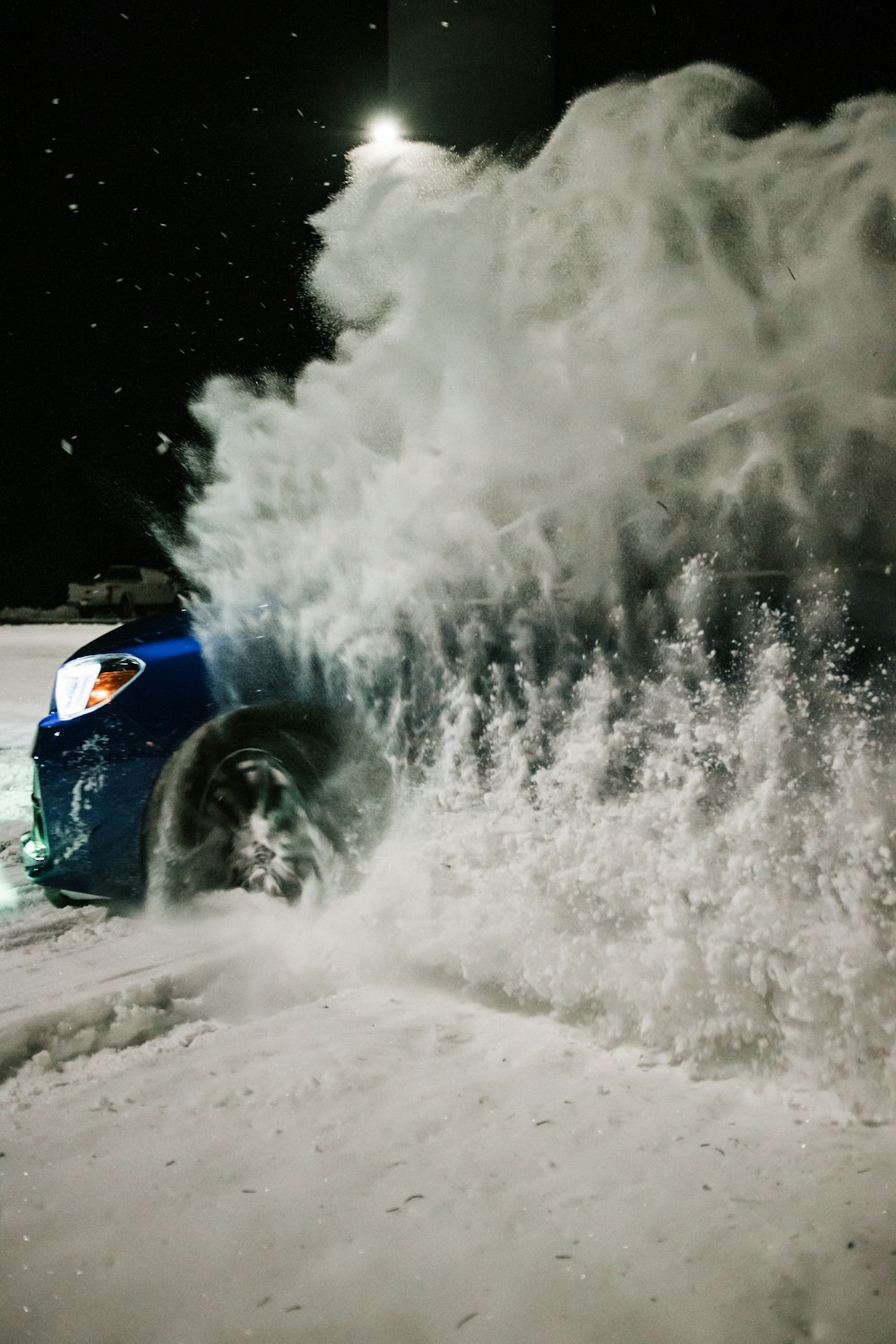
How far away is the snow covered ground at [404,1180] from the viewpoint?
1.82 m

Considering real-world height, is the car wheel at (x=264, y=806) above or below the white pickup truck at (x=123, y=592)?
below

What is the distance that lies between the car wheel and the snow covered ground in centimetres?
56

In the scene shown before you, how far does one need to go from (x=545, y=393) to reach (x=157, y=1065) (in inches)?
106

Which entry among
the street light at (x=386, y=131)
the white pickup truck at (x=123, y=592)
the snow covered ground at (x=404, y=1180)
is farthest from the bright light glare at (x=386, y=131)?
the white pickup truck at (x=123, y=592)

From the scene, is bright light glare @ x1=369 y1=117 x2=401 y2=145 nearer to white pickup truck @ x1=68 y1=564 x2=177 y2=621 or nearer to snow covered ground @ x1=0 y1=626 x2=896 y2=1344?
snow covered ground @ x1=0 y1=626 x2=896 y2=1344

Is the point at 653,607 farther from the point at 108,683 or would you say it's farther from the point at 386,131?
the point at 386,131

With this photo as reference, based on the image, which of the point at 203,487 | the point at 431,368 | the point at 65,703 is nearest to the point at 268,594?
the point at 65,703

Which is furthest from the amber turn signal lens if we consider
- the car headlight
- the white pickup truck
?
the white pickup truck

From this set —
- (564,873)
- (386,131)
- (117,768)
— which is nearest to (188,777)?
(117,768)

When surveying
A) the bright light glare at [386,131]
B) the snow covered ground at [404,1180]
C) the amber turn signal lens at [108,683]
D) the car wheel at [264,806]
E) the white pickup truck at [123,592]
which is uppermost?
the bright light glare at [386,131]

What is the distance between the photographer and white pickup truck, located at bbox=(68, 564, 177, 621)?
88.3 feet

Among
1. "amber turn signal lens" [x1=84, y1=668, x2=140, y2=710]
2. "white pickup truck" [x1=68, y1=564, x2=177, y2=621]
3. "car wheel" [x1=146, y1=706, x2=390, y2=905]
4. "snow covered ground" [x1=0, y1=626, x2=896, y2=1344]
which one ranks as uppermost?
"white pickup truck" [x1=68, y1=564, x2=177, y2=621]

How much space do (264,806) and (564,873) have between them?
131cm

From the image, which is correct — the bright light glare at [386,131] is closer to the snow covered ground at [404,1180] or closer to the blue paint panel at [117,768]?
the blue paint panel at [117,768]
